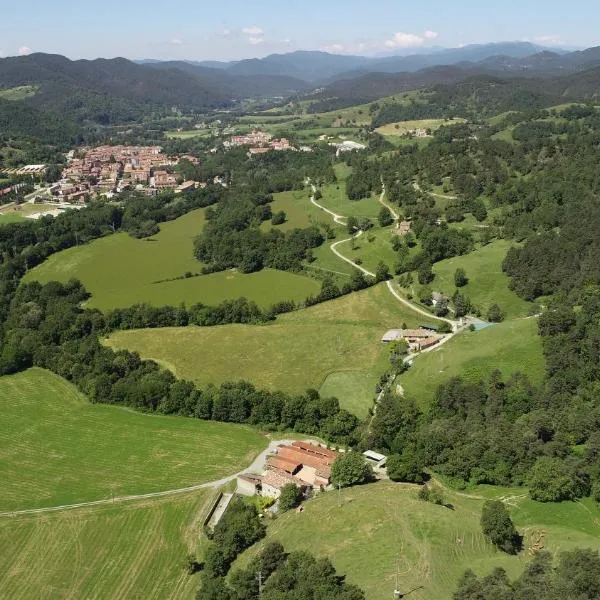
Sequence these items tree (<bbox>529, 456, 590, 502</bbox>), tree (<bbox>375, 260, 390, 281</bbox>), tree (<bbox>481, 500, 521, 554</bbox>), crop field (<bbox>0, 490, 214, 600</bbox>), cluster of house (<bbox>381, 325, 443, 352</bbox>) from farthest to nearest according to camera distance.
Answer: tree (<bbox>375, 260, 390, 281</bbox>) < cluster of house (<bbox>381, 325, 443, 352</bbox>) < tree (<bbox>529, 456, 590, 502</bbox>) < crop field (<bbox>0, 490, 214, 600</bbox>) < tree (<bbox>481, 500, 521, 554</bbox>)

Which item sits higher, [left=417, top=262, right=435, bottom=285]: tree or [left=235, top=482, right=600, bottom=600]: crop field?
[left=417, top=262, right=435, bottom=285]: tree

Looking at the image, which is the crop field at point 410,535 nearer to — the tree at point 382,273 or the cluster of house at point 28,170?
the tree at point 382,273

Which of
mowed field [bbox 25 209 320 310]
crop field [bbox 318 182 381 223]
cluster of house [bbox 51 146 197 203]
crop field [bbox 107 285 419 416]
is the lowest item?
crop field [bbox 107 285 419 416]

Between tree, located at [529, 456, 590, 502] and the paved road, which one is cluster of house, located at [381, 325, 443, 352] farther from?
tree, located at [529, 456, 590, 502]

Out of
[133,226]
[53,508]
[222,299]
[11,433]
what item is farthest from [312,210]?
[53,508]

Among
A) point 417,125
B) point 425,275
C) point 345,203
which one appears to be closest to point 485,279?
point 425,275

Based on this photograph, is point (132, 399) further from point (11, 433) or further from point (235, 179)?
point (235, 179)

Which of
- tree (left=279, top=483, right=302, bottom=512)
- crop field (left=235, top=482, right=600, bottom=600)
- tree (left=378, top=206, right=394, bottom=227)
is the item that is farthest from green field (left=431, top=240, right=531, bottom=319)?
tree (left=279, top=483, right=302, bottom=512)
